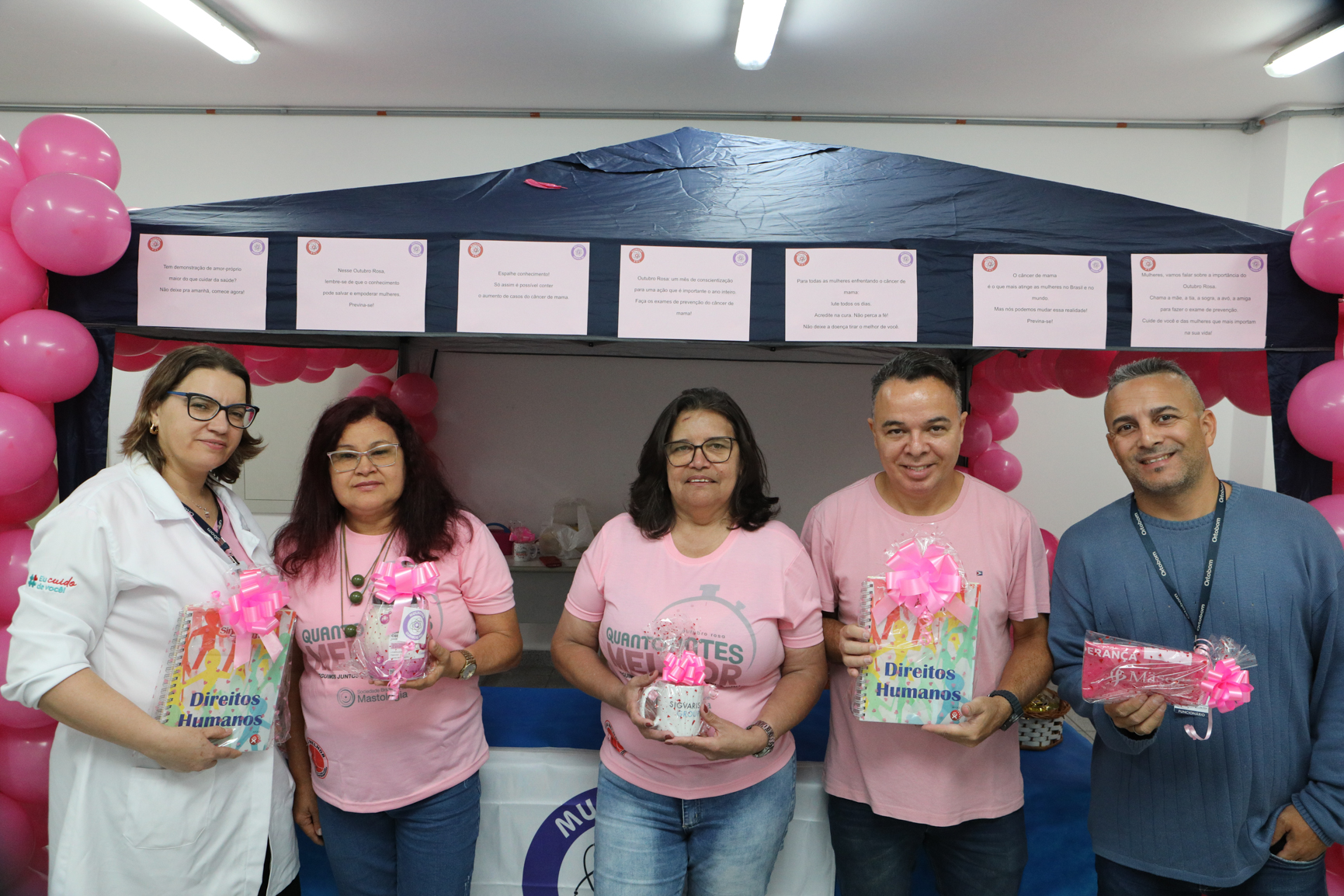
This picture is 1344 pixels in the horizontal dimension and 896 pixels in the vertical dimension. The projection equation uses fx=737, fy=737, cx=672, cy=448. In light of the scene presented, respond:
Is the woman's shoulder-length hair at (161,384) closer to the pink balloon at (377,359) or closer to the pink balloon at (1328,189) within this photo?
the pink balloon at (1328,189)

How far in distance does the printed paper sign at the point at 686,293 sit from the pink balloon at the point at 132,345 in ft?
8.86

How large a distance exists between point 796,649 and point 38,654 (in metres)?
1.65

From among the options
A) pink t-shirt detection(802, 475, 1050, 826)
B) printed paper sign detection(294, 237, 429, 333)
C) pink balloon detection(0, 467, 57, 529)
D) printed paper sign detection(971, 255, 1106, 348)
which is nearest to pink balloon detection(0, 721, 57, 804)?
pink balloon detection(0, 467, 57, 529)

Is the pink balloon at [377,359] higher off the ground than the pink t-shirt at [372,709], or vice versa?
the pink balloon at [377,359]

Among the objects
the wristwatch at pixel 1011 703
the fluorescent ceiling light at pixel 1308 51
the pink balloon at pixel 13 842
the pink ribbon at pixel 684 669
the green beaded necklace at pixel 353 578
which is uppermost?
the fluorescent ceiling light at pixel 1308 51

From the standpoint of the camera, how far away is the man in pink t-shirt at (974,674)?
6.01 feet

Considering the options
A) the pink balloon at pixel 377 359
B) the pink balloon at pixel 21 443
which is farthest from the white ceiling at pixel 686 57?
the pink balloon at pixel 21 443

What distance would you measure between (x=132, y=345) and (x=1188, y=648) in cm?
439

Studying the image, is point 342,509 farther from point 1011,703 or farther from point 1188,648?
point 1188,648

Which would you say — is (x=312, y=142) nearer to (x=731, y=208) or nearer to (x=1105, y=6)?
(x=731, y=208)

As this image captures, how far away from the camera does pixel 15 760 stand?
2.22 m

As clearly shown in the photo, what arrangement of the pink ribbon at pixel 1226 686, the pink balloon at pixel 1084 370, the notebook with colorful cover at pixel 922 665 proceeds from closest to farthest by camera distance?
the pink ribbon at pixel 1226 686
the notebook with colorful cover at pixel 922 665
the pink balloon at pixel 1084 370

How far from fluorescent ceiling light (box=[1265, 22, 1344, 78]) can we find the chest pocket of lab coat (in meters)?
6.22

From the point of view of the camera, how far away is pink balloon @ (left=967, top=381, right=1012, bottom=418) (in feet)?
15.2
